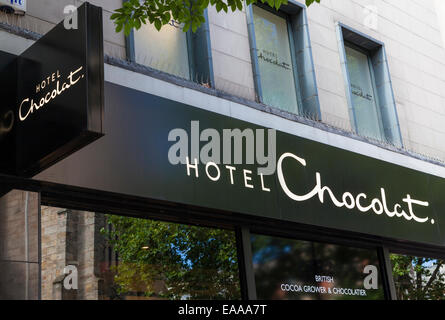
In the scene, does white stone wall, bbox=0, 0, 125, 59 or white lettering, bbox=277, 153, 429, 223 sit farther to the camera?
white lettering, bbox=277, 153, 429, 223

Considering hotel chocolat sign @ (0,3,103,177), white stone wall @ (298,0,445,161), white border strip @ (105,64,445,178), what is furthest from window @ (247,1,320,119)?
hotel chocolat sign @ (0,3,103,177)

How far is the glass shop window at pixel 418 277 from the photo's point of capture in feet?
36.3

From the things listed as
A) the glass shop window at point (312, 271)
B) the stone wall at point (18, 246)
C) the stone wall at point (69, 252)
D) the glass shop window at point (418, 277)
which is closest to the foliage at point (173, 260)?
the stone wall at point (69, 252)

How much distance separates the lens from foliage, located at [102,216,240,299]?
303 inches

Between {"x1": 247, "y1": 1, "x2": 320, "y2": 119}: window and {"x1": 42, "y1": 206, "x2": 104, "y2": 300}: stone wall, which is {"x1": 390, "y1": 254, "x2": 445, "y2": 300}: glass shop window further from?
{"x1": 42, "y1": 206, "x2": 104, "y2": 300}: stone wall

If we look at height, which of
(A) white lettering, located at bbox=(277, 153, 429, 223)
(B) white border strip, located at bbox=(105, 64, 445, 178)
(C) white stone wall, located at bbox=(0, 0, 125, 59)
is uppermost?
(C) white stone wall, located at bbox=(0, 0, 125, 59)

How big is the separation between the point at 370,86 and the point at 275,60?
255cm

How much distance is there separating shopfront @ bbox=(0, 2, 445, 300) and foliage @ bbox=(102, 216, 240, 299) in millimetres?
16

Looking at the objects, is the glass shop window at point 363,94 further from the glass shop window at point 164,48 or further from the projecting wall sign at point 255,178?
the glass shop window at point 164,48

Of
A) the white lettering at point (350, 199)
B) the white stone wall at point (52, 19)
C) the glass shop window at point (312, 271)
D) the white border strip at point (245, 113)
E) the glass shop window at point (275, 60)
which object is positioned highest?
the glass shop window at point (275, 60)

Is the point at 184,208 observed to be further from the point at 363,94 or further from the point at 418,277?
the point at 363,94

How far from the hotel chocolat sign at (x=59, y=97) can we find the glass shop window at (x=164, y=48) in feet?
8.13

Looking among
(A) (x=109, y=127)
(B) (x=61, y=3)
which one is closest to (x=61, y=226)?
(A) (x=109, y=127)
